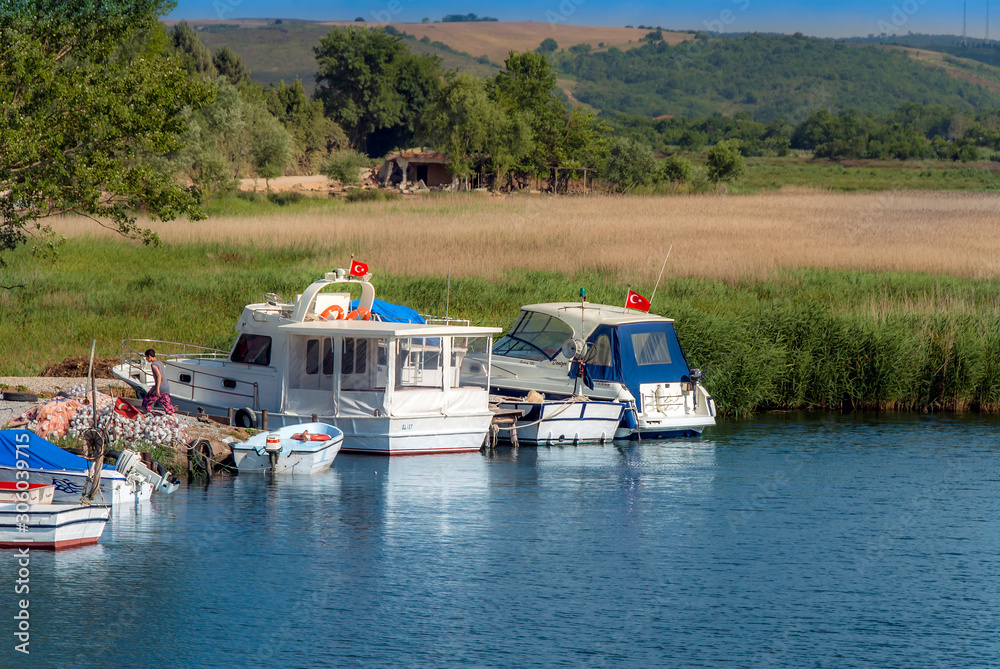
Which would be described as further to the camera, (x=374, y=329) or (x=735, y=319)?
(x=735, y=319)

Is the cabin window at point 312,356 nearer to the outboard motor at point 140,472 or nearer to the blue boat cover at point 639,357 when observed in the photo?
the outboard motor at point 140,472

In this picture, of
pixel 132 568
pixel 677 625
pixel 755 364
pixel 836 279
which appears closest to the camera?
pixel 677 625

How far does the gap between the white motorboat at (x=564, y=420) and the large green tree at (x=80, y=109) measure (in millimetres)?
11031

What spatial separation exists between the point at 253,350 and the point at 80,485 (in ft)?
21.6

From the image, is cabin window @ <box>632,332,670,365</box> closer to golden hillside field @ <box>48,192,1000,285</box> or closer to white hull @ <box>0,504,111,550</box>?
golden hillside field @ <box>48,192,1000,285</box>

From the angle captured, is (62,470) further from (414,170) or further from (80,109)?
(414,170)

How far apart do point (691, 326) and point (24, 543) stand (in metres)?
17.1

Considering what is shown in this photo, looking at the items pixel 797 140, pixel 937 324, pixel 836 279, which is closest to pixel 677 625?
pixel 937 324

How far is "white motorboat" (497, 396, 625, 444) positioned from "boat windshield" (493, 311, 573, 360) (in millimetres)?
1958

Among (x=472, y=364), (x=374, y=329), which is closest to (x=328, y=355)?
(x=374, y=329)

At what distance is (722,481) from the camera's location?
70.5ft

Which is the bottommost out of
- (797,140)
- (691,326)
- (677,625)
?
(677,625)

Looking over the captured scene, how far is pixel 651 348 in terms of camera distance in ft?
83.6

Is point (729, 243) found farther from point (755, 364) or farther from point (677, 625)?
point (677, 625)
